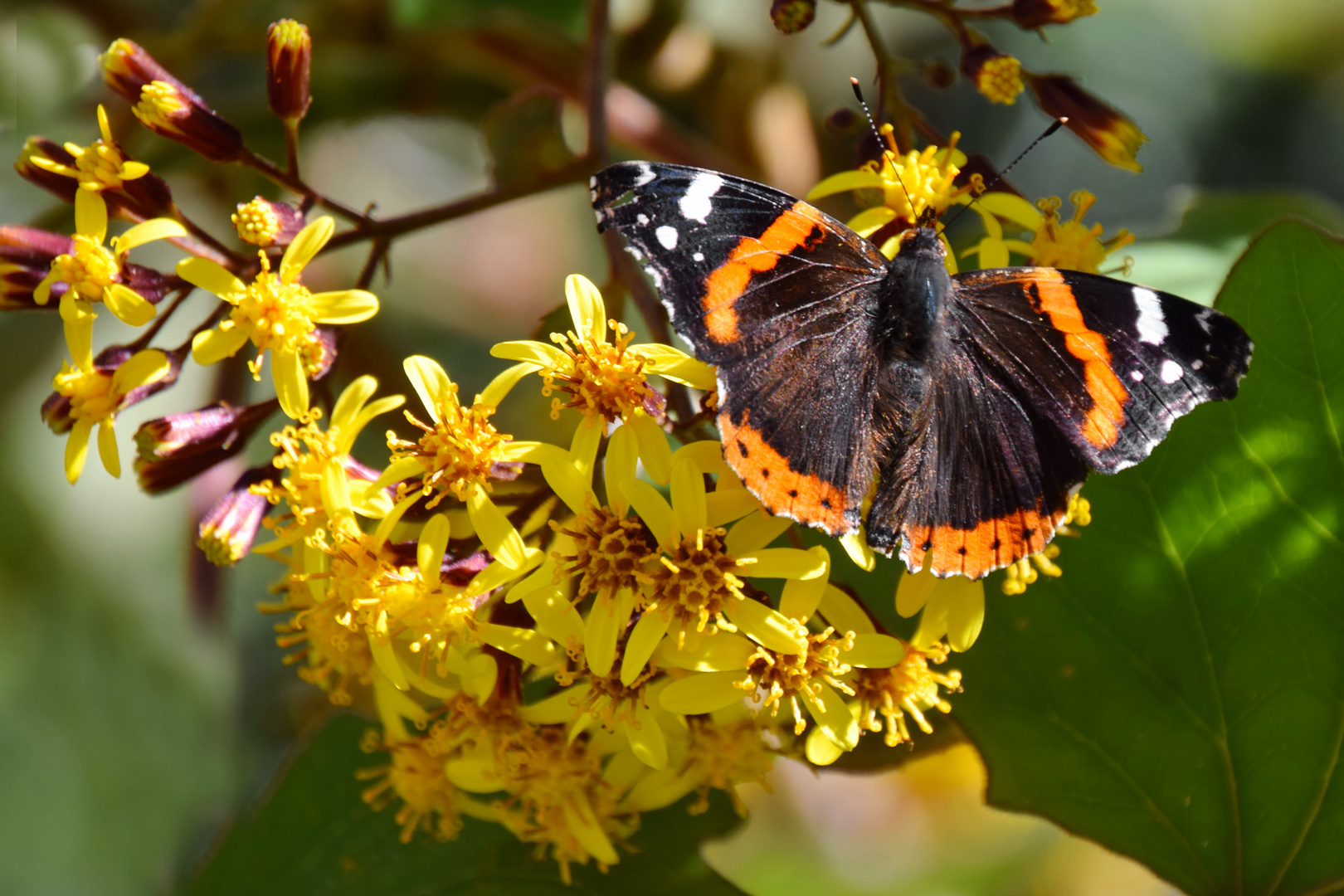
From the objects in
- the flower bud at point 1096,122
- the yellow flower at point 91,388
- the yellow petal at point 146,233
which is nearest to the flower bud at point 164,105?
the yellow petal at point 146,233

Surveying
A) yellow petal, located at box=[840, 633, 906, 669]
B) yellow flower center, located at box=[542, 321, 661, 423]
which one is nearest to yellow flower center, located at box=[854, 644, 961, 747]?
yellow petal, located at box=[840, 633, 906, 669]

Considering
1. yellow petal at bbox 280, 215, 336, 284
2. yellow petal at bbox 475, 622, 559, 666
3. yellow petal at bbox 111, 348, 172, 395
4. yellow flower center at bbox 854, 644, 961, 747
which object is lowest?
yellow flower center at bbox 854, 644, 961, 747

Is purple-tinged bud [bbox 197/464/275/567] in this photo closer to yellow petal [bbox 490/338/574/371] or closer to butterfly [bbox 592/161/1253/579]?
yellow petal [bbox 490/338/574/371]

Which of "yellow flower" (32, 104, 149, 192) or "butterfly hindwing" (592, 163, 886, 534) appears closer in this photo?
"butterfly hindwing" (592, 163, 886, 534)

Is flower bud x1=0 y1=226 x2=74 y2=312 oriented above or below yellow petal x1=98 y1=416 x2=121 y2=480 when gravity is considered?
above

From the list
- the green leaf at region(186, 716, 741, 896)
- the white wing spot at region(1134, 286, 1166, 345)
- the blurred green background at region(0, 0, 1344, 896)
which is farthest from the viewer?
the blurred green background at region(0, 0, 1344, 896)

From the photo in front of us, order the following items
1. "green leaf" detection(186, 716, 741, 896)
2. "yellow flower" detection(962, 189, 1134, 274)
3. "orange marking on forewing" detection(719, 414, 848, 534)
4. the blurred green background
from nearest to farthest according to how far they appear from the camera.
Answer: "orange marking on forewing" detection(719, 414, 848, 534), "yellow flower" detection(962, 189, 1134, 274), "green leaf" detection(186, 716, 741, 896), the blurred green background

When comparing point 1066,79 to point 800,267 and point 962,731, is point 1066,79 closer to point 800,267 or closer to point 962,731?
point 800,267

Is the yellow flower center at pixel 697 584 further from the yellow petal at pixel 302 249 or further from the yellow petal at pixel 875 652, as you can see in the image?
the yellow petal at pixel 302 249
